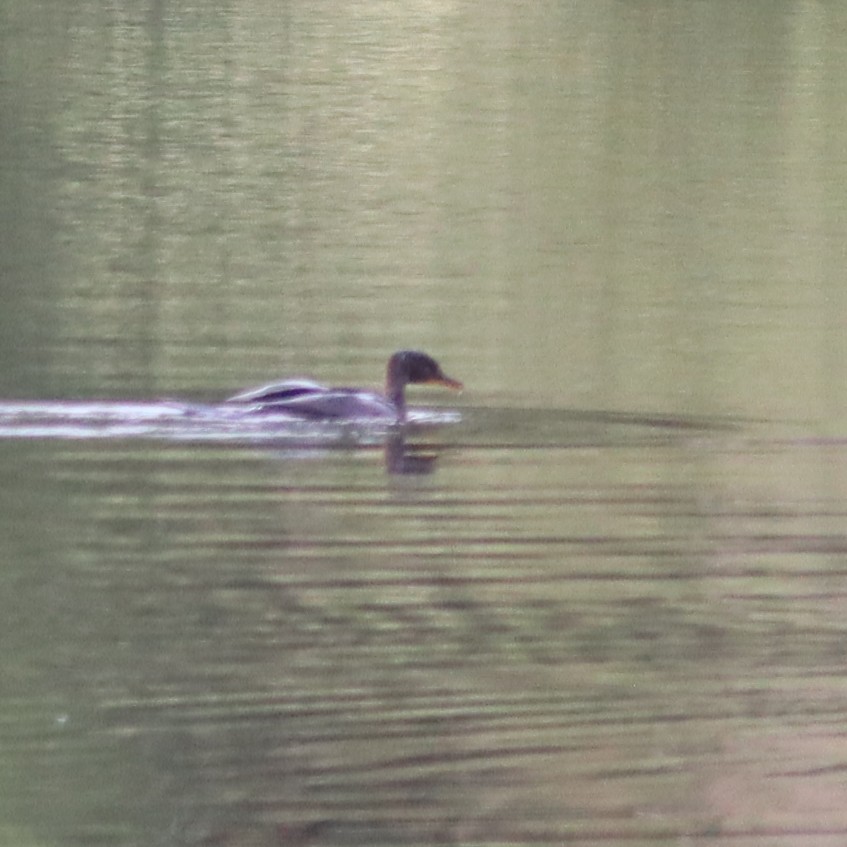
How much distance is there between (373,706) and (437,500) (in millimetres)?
2299

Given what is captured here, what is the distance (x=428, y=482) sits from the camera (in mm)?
7223

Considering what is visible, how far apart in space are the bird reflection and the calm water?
0.03 m

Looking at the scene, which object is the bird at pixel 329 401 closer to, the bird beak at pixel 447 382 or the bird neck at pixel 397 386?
the bird neck at pixel 397 386

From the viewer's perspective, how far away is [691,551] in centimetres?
624

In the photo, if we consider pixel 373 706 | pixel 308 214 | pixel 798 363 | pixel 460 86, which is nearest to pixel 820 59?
pixel 460 86

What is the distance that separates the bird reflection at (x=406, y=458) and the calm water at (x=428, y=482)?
0.09ft

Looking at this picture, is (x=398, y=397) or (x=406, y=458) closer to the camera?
(x=406, y=458)

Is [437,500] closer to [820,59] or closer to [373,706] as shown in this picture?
[373,706]

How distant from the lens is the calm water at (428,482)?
4.25 m

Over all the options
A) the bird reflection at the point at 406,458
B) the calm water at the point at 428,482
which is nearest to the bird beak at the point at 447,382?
the calm water at the point at 428,482

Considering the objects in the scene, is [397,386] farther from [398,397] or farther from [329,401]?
[329,401]

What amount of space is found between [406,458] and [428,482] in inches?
21.7

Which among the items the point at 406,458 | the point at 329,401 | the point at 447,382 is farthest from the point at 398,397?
the point at 406,458

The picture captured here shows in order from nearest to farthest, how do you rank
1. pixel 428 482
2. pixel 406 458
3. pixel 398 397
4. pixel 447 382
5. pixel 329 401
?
pixel 428 482, pixel 406 458, pixel 329 401, pixel 398 397, pixel 447 382
